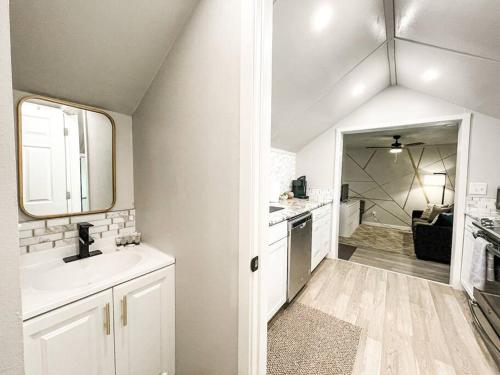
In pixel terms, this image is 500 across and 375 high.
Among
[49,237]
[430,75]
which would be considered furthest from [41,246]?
[430,75]

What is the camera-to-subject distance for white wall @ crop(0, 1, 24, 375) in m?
0.34

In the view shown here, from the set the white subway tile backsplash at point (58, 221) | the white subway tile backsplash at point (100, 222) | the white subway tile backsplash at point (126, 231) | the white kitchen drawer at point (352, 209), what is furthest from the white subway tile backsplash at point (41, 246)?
the white kitchen drawer at point (352, 209)

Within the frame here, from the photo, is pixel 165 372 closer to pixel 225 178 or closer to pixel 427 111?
pixel 225 178

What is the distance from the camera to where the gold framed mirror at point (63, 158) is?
42.6 inches

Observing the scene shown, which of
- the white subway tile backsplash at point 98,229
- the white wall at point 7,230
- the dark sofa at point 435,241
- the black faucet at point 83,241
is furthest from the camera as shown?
the dark sofa at point 435,241

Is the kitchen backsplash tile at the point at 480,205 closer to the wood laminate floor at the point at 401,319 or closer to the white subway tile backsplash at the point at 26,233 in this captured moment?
the wood laminate floor at the point at 401,319

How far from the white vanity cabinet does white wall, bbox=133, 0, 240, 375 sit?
1.65m

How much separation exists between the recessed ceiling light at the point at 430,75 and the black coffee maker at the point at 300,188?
5.84 ft

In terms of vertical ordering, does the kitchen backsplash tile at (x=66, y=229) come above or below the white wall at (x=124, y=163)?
below

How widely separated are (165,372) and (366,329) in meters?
1.55

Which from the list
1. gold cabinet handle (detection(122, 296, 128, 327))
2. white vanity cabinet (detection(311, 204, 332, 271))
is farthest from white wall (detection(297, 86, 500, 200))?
gold cabinet handle (detection(122, 296, 128, 327))

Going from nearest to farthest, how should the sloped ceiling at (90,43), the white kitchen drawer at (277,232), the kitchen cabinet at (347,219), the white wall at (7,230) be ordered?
the white wall at (7,230) < the sloped ceiling at (90,43) < the white kitchen drawer at (277,232) < the kitchen cabinet at (347,219)

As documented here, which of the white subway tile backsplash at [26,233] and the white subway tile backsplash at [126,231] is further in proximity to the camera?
the white subway tile backsplash at [126,231]

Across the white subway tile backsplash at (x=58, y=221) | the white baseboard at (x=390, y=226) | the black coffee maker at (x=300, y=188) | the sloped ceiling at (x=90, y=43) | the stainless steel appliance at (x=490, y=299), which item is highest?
the sloped ceiling at (x=90, y=43)
